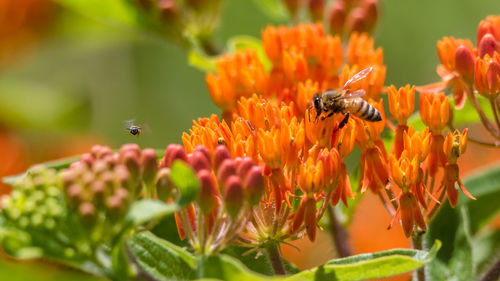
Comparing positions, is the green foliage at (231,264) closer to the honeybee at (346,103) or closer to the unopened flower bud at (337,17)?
the honeybee at (346,103)

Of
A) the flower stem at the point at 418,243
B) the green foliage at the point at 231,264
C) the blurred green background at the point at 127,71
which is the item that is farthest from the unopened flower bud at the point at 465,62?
the blurred green background at the point at 127,71

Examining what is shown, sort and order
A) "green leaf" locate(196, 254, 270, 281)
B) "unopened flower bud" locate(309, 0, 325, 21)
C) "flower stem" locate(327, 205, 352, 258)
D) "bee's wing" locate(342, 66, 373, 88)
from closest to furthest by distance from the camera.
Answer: "green leaf" locate(196, 254, 270, 281) < "bee's wing" locate(342, 66, 373, 88) < "flower stem" locate(327, 205, 352, 258) < "unopened flower bud" locate(309, 0, 325, 21)

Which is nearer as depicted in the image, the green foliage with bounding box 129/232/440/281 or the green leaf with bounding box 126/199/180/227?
the green leaf with bounding box 126/199/180/227

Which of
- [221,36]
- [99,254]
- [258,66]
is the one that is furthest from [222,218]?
[221,36]

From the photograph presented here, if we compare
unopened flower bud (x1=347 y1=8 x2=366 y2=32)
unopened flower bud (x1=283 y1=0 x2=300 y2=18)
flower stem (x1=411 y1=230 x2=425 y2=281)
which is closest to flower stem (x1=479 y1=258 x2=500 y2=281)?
flower stem (x1=411 y1=230 x2=425 y2=281)

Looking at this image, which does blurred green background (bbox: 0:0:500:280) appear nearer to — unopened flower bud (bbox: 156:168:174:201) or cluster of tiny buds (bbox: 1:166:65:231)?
unopened flower bud (bbox: 156:168:174:201)

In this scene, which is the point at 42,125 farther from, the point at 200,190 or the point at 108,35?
the point at 200,190
